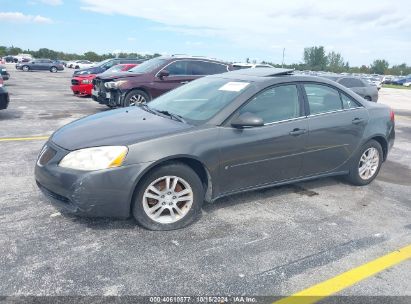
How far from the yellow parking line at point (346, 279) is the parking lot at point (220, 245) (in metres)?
0.06

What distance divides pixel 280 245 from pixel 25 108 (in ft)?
34.4

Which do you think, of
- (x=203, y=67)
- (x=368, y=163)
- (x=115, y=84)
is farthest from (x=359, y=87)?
(x=368, y=163)

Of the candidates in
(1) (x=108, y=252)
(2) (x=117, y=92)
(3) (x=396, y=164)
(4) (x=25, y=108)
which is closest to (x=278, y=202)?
(1) (x=108, y=252)

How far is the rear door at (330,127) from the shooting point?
179 inches

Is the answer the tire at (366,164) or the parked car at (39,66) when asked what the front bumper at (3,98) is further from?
the parked car at (39,66)

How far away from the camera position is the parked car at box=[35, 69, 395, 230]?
3.41 m

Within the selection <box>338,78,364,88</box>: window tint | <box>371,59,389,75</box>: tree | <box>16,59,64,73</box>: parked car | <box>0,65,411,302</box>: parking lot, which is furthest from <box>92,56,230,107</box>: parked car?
<box>371,59,389,75</box>: tree

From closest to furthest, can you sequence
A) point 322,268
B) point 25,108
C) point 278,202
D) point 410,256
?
point 322,268, point 410,256, point 278,202, point 25,108

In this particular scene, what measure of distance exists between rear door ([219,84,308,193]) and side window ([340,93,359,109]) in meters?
0.82

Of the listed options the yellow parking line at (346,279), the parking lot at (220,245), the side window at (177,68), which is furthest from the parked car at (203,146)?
the side window at (177,68)

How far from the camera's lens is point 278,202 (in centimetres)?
452

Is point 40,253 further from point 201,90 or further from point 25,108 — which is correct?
point 25,108

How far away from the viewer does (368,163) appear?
208 inches

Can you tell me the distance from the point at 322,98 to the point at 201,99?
155 cm
